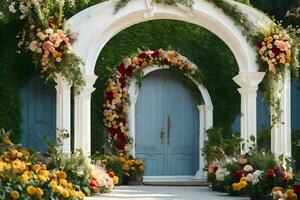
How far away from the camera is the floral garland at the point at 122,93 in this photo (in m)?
15.2

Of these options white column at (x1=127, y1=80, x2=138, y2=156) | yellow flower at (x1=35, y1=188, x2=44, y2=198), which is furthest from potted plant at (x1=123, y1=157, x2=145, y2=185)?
yellow flower at (x1=35, y1=188, x2=44, y2=198)

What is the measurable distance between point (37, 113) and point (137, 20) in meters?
3.47

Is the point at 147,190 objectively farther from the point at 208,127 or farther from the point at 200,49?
the point at 200,49

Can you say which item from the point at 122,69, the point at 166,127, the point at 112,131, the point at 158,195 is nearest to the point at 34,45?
the point at 158,195

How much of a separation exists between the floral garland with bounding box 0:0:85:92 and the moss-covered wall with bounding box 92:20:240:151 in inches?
121

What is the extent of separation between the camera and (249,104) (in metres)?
13.1

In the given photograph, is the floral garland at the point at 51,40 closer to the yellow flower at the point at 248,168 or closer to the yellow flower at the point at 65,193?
the yellow flower at the point at 248,168

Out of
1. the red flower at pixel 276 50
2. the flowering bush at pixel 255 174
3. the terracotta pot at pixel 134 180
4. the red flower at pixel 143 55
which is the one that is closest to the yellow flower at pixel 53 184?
the flowering bush at pixel 255 174

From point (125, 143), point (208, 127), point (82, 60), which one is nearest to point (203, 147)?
point (208, 127)

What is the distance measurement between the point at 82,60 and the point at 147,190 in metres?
2.51

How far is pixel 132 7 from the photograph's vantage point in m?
12.8

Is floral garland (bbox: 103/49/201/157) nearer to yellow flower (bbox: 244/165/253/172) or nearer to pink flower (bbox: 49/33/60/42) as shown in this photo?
pink flower (bbox: 49/33/60/42)

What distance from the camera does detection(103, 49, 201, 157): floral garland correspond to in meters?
15.2

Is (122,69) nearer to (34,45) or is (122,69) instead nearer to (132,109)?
(132,109)
